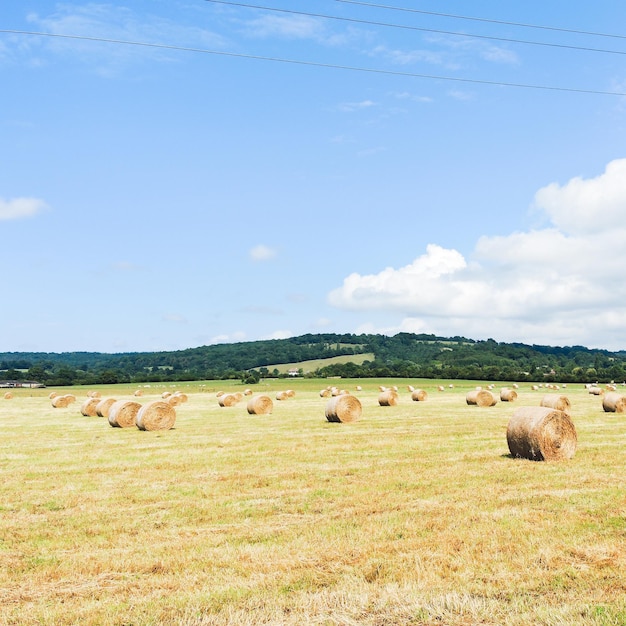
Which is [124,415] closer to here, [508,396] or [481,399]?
[481,399]

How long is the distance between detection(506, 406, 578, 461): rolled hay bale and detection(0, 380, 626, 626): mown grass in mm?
484

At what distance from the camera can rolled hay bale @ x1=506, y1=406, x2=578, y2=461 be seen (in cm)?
1641

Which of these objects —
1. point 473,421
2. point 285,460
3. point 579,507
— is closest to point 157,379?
point 473,421

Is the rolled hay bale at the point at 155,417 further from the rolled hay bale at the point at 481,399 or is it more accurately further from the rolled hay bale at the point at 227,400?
the rolled hay bale at the point at 481,399

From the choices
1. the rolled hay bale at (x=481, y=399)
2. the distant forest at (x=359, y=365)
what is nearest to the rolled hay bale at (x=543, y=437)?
the rolled hay bale at (x=481, y=399)

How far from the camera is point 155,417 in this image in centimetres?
2692

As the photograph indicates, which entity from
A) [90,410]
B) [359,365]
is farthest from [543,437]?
[359,365]

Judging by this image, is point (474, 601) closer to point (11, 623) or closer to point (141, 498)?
point (11, 623)

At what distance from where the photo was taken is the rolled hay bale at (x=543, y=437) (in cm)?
1641

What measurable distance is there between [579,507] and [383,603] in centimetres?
564

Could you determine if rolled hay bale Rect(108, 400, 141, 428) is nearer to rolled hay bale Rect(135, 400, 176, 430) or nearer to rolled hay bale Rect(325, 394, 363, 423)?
rolled hay bale Rect(135, 400, 176, 430)

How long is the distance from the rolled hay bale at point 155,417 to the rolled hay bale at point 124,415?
4.13 feet

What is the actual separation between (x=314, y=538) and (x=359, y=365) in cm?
11397

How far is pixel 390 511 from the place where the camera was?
1069cm
